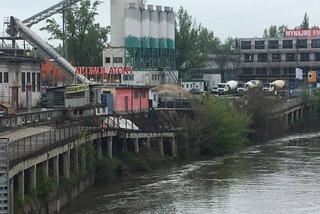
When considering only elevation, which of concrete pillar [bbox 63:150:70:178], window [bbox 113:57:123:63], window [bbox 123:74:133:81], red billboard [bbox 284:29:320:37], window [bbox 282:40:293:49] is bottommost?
concrete pillar [bbox 63:150:70:178]

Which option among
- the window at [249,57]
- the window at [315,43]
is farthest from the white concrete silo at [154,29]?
the window at [315,43]

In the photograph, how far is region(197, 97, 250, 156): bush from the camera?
6838cm

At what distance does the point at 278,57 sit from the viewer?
473 ft

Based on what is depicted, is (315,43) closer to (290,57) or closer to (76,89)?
(290,57)

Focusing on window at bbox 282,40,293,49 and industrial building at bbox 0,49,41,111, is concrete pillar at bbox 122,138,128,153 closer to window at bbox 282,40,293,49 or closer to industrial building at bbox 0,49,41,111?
industrial building at bbox 0,49,41,111

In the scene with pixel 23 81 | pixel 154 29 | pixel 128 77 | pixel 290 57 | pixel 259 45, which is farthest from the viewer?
pixel 259 45

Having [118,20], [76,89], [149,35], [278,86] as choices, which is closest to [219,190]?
[76,89]

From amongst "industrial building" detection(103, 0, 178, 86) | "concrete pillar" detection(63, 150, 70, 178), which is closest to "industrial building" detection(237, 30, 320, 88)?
"industrial building" detection(103, 0, 178, 86)

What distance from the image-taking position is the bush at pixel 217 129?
224ft

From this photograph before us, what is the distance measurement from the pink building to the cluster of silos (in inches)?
978

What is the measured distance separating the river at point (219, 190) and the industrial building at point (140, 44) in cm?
3888

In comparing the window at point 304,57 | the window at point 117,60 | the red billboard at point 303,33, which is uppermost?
the red billboard at point 303,33

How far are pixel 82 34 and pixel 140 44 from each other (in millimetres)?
8114

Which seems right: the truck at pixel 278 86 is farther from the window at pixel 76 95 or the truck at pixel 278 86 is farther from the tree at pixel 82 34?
the window at pixel 76 95
